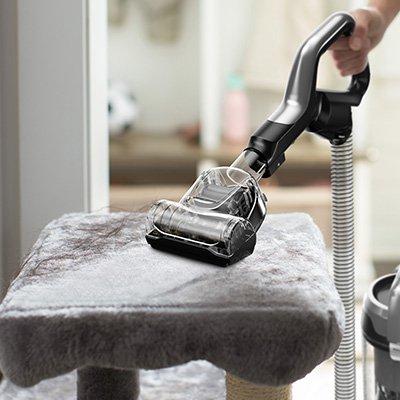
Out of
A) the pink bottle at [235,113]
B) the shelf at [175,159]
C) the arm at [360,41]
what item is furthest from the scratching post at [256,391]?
the pink bottle at [235,113]

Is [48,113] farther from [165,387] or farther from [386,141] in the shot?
[386,141]

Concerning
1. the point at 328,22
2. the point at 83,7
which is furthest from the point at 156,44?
the point at 328,22

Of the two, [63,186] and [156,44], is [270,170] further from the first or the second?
[156,44]

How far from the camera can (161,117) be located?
385 centimetres

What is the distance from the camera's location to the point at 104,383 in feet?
5.20

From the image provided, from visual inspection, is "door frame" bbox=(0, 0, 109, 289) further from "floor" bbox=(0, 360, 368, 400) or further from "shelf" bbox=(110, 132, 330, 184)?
"shelf" bbox=(110, 132, 330, 184)

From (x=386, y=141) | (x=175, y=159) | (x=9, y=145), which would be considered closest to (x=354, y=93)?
(x=9, y=145)

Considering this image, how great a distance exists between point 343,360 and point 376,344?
0.15 meters

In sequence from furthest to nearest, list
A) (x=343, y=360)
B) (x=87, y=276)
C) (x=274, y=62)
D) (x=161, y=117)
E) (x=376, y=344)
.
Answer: (x=161, y=117), (x=274, y=62), (x=343, y=360), (x=376, y=344), (x=87, y=276)

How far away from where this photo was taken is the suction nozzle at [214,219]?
1.38m

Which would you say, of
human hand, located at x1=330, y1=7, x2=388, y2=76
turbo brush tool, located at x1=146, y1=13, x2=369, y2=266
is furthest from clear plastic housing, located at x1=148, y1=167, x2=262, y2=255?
human hand, located at x1=330, y1=7, x2=388, y2=76

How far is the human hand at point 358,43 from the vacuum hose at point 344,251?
0.40 ft

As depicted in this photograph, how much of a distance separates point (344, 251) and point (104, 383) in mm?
447

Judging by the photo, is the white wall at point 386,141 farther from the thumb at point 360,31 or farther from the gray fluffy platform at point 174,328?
the gray fluffy platform at point 174,328
